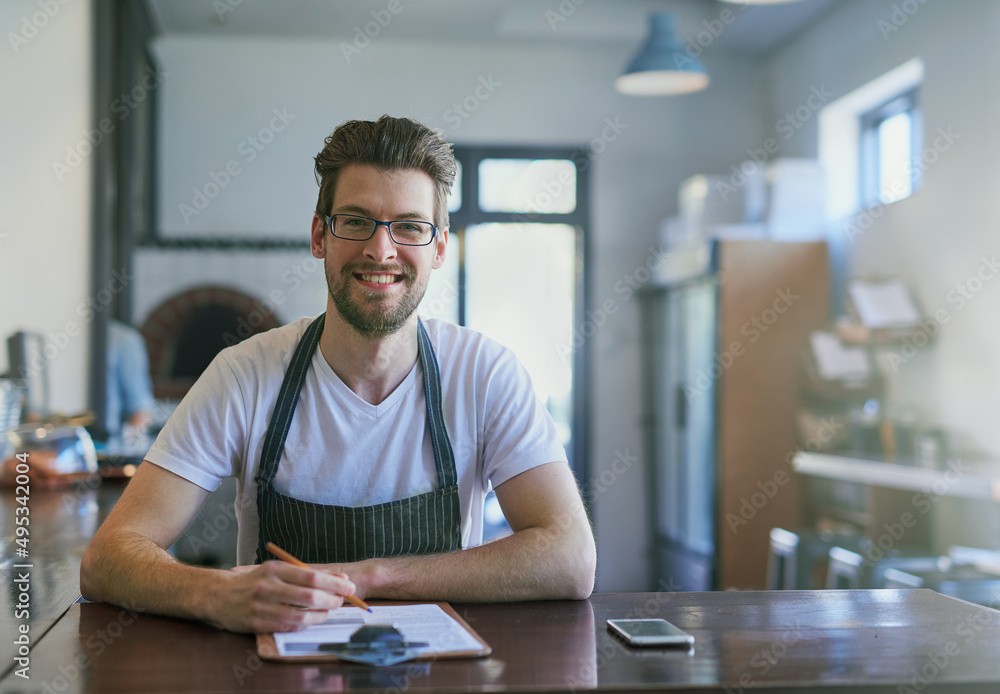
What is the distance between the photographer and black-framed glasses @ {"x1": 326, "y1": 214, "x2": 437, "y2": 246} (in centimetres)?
164

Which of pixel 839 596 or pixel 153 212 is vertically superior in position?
pixel 153 212

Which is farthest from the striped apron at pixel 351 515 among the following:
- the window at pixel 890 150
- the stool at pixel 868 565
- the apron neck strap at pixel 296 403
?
the window at pixel 890 150

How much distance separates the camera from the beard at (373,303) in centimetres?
163

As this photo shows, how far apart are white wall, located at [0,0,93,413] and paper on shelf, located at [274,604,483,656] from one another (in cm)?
185

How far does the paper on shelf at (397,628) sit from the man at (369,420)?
27 centimetres

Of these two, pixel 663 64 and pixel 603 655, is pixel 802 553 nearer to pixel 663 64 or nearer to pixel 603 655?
pixel 663 64

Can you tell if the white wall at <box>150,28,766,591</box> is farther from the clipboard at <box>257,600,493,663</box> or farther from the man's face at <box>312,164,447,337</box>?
the clipboard at <box>257,600,493,663</box>

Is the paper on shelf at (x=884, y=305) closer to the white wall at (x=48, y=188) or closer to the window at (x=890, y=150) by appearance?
the window at (x=890, y=150)

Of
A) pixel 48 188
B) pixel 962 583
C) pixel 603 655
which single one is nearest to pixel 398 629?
pixel 603 655

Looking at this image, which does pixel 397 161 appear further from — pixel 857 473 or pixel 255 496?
pixel 857 473

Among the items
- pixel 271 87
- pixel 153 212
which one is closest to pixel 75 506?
pixel 153 212

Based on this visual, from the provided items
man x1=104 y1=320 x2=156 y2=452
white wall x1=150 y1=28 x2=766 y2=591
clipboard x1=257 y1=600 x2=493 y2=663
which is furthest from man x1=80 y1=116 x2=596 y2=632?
white wall x1=150 y1=28 x2=766 y2=591

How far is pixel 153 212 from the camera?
5.39m

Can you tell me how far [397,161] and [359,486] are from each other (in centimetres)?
59
